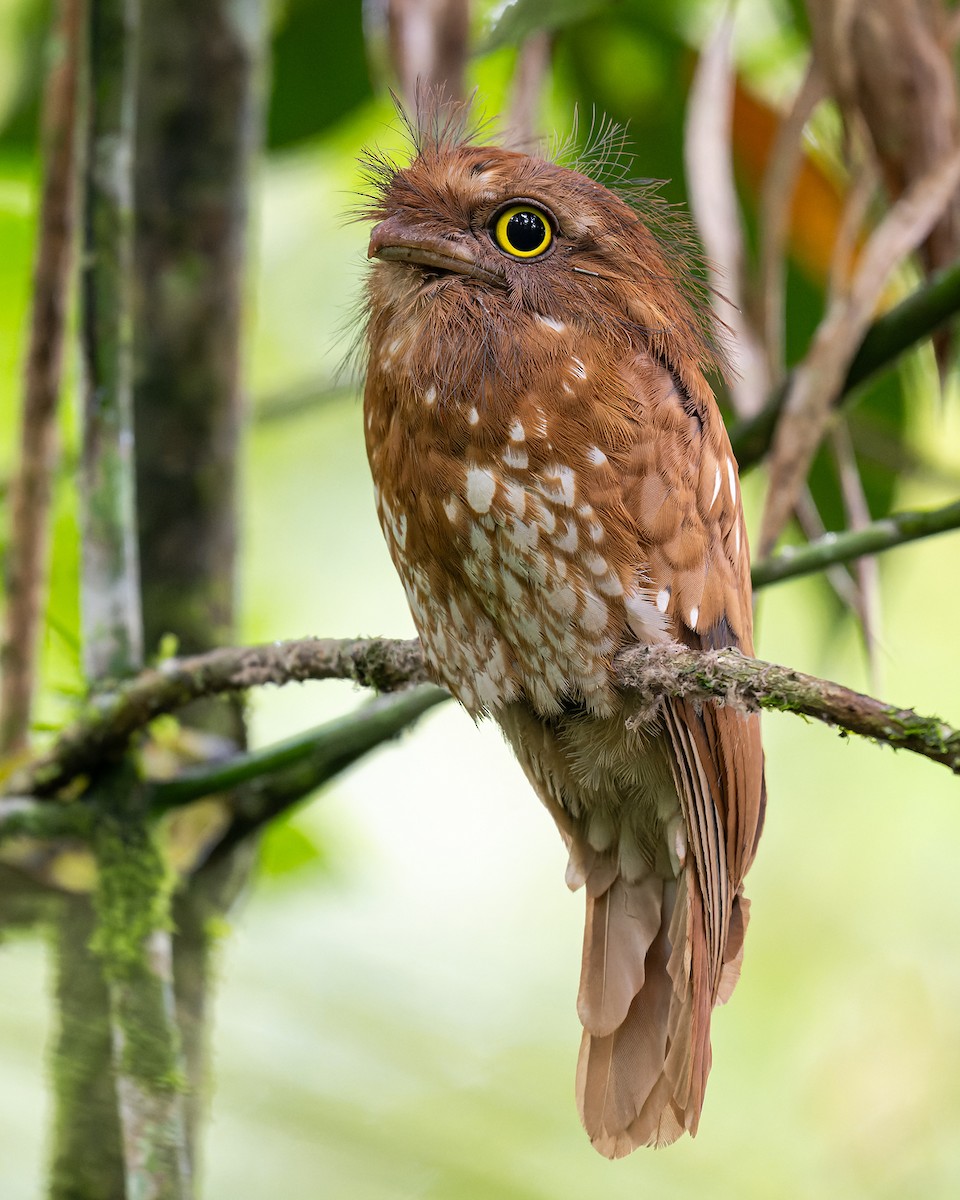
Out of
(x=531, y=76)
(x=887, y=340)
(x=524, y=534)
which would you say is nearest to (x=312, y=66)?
(x=531, y=76)

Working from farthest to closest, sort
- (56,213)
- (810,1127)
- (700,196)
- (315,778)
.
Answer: (810,1127), (56,213), (700,196), (315,778)

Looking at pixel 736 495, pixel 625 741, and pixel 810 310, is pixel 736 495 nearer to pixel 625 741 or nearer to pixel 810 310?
pixel 625 741

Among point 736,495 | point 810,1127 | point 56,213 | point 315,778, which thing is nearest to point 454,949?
point 810,1127

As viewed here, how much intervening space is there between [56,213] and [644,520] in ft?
4.12

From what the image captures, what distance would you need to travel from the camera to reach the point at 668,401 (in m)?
1.21

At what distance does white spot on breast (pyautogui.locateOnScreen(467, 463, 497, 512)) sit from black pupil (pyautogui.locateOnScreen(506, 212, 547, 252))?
223 millimetres

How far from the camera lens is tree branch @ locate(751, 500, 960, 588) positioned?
128cm

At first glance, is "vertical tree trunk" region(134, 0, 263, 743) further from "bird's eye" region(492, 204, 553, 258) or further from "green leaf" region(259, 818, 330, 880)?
"bird's eye" region(492, 204, 553, 258)

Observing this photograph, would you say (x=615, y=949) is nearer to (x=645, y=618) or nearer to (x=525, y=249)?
(x=645, y=618)

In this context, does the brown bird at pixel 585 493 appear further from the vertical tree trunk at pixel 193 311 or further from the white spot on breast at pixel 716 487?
the vertical tree trunk at pixel 193 311

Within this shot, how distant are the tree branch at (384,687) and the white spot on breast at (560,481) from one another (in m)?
0.17

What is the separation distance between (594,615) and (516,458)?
0.17m

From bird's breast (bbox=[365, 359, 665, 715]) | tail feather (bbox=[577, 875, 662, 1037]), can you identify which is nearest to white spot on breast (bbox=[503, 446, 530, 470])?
bird's breast (bbox=[365, 359, 665, 715])

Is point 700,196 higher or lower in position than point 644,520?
higher
